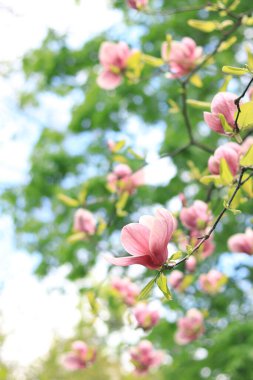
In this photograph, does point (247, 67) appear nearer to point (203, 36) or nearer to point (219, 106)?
point (219, 106)

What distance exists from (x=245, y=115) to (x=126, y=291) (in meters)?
0.99

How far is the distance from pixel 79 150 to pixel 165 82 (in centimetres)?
98

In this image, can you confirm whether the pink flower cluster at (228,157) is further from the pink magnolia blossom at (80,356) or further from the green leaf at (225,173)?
the pink magnolia blossom at (80,356)

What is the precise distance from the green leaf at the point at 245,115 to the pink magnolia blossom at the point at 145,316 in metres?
0.77

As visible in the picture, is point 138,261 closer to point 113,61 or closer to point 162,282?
point 162,282

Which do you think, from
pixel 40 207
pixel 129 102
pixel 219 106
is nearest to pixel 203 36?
pixel 129 102

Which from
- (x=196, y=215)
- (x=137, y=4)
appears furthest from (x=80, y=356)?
(x=137, y=4)

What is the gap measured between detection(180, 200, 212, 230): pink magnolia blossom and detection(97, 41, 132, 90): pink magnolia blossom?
46cm

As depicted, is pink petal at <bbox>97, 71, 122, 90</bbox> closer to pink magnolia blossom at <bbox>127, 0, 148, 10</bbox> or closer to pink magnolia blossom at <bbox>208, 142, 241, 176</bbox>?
pink magnolia blossom at <bbox>127, 0, 148, 10</bbox>

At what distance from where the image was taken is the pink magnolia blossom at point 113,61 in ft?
4.29

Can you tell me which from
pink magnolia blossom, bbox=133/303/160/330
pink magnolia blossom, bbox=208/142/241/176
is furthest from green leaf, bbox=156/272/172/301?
pink magnolia blossom, bbox=133/303/160/330

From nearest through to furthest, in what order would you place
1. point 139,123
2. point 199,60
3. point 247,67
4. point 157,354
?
point 247,67 < point 199,60 < point 157,354 < point 139,123

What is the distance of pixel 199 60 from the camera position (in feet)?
4.11

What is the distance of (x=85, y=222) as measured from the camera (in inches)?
56.3
